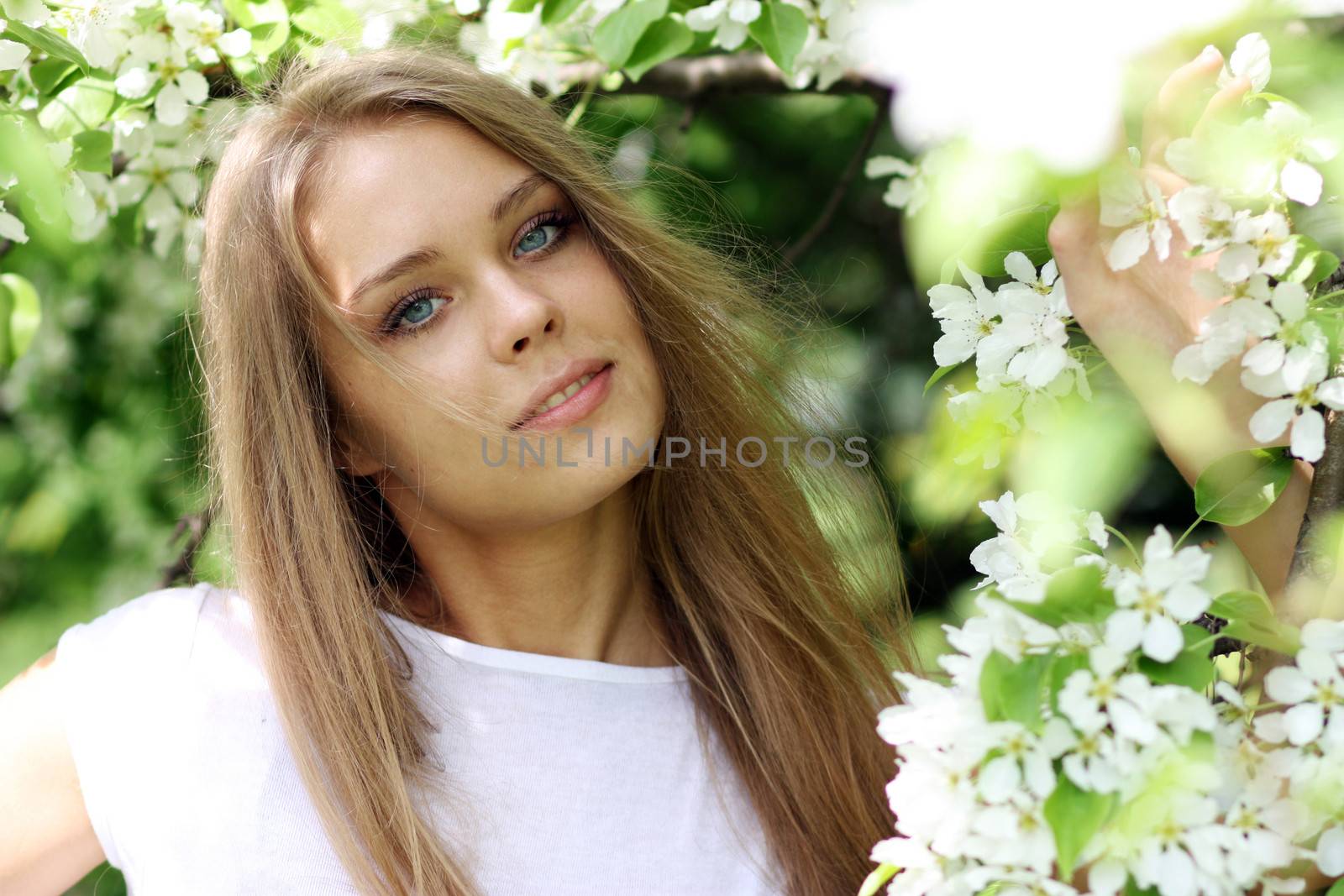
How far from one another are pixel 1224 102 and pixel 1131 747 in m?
0.42

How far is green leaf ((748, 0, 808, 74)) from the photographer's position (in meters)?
1.43

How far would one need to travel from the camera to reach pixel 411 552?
162 centimetres

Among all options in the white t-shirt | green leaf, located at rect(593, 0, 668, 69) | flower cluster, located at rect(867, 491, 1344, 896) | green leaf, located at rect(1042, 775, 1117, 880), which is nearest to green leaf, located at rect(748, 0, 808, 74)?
green leaf, located at rect(593, 0, 668, 69)

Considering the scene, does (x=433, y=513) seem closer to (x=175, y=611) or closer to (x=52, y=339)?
(x=175, y=611)

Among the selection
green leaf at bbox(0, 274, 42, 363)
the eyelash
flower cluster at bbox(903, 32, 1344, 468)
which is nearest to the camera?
flower cluster at bbox(903, 32, 1344, 468)

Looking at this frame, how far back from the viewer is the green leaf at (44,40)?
1.22m

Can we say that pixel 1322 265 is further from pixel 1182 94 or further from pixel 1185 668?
pixel 1185 668

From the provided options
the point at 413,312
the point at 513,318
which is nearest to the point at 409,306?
the point at 413,312

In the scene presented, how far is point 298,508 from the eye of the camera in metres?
1.47

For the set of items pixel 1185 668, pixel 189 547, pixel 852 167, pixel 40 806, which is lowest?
pixel 189 547

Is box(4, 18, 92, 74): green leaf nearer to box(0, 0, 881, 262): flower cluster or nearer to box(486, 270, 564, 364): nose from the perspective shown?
box(0, 0, 881, 262): flower cluster

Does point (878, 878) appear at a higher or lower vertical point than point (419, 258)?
lower

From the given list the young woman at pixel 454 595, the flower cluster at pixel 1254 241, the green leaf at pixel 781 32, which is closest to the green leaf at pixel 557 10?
the young woman at pixel 454 595

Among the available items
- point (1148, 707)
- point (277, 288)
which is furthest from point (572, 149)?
point (1148, 707)
